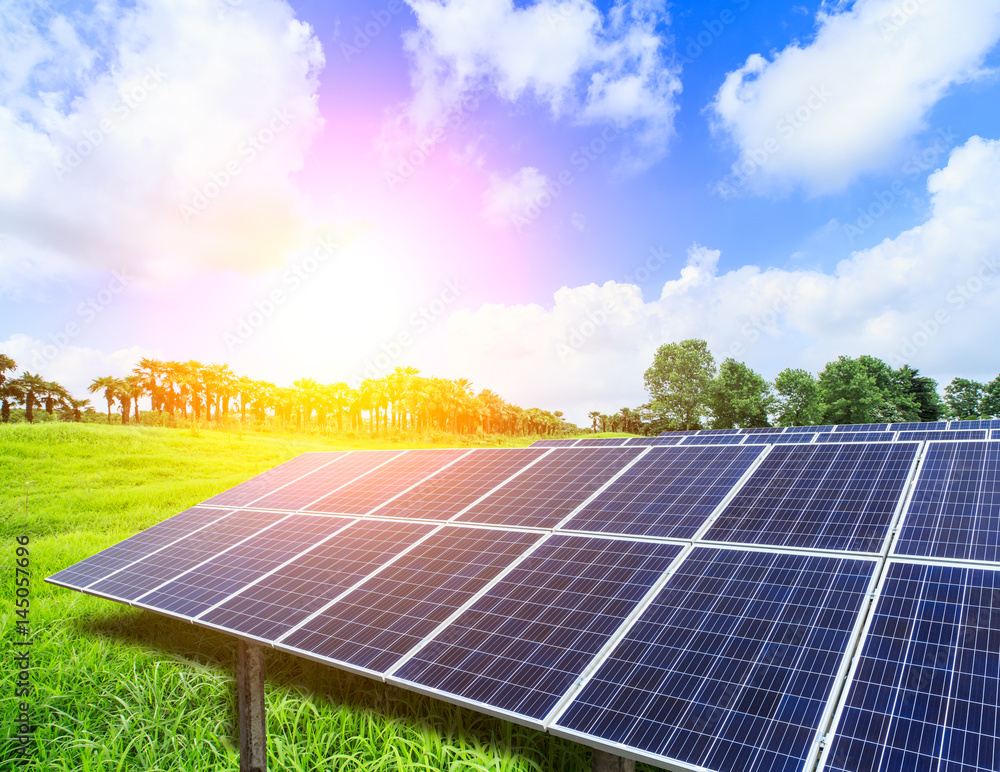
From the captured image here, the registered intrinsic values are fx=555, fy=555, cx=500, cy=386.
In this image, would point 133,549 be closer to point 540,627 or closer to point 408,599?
point 408,599

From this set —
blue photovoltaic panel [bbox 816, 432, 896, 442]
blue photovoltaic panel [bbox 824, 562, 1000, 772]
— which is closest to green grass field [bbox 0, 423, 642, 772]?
blue photovoltaic panel [bbox 824, 562, 1000, 772]

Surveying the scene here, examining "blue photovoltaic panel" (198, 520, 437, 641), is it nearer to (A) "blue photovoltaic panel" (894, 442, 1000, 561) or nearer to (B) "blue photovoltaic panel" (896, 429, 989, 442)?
(A) "blue photovoltaic panel" (894, 442, 1000, 561)

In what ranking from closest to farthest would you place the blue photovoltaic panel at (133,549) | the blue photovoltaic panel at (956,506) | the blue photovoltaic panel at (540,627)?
the blue photovoltaic panel at (540,627) → the blue photovoltaic panel at (956,506) → the blue photovoltaic panel at (133,549)

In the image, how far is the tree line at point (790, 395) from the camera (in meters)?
59.8

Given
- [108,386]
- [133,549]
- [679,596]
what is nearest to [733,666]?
[679,596]

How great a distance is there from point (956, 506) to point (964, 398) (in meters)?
83.1

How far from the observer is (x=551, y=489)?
11.2m

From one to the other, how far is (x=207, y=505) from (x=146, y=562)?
13.2ft

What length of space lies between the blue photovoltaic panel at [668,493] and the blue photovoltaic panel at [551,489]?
428 millimetres

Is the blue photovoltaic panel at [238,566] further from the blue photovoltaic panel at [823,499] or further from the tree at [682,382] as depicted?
the tree at [682,382]

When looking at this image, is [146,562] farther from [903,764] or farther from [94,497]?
[94,497]

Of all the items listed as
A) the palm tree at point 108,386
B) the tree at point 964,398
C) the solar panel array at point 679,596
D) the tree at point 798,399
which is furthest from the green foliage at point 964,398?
the palm tree at point 108,386

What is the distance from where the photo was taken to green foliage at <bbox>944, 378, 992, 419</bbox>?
69.2 meters

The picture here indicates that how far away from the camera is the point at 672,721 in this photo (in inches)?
201
